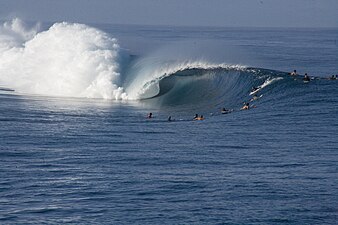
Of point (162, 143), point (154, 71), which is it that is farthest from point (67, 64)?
point (162, 143)

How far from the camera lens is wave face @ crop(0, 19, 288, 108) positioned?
53.3 metres

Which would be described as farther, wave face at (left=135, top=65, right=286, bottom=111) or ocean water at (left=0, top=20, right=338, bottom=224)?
wave face at (left=135, top=65, right=286, bottom=111)

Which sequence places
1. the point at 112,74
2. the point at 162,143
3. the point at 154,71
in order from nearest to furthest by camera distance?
the point at 162,143
the point at 112,74
the point at 154,71

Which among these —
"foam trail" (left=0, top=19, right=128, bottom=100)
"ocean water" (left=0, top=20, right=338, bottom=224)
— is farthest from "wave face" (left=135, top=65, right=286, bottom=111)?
"foam trail" (left=0, top=19, right=128, bottom=100)

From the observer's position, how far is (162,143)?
3238 cm

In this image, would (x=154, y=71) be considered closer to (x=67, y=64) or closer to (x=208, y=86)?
(x=208, y=86)

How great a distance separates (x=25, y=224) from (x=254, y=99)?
28.9 meters

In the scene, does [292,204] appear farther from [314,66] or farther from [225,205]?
[314,66]

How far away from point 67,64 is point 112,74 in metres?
5.95

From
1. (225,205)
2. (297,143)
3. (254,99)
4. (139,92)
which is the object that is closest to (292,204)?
(225,205)

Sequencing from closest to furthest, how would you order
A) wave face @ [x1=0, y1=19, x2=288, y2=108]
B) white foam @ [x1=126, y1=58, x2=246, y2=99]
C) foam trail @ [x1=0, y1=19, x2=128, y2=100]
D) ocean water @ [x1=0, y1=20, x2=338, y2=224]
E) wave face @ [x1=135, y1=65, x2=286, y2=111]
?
ocean water @ [x1=0, y1=20, x2=338, y2=224], wave face @ [x1=135, y1=65, x2=286, y2=111], wave face @ [x1=0, y1=19, x2=288, y2=108], white foam @ [x1=126, y1=58, x2=246, y2=99], foam trail @ [x1=0, y1=19, x2=128, y2=100]

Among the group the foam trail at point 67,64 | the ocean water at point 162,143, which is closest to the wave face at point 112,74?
the foam trail at point 67,64

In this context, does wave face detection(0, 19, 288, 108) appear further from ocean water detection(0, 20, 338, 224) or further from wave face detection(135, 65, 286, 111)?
ocean water detection(0, 20, 338, 224)

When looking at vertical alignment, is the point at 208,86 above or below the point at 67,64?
below
